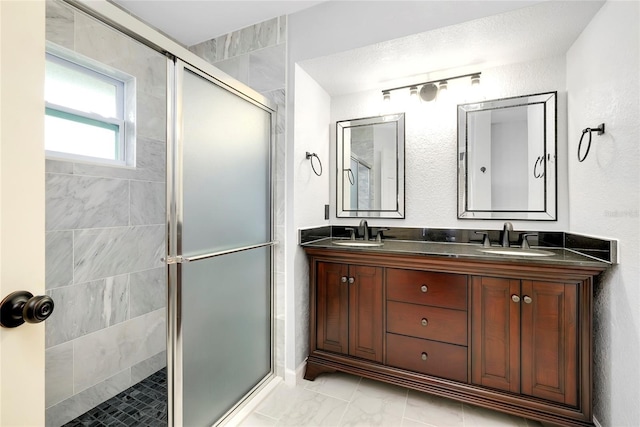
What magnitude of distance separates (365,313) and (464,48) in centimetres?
177

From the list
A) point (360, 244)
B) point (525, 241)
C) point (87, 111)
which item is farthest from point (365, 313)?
point (87, 111)

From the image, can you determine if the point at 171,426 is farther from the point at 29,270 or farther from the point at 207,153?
the point at 207,153

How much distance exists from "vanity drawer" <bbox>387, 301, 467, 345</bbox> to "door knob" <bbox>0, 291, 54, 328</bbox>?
157 cm

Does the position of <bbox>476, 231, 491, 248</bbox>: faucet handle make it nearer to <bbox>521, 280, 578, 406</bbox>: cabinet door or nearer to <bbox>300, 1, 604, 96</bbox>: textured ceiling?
<bbox>521, 280, 578, 406</bbox>: cabinet door

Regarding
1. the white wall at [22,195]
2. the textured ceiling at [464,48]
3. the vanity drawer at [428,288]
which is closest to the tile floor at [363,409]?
the vanity drawer at [428,288]

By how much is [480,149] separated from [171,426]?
2.42 meters

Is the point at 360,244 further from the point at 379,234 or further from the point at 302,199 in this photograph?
the point at 302,199

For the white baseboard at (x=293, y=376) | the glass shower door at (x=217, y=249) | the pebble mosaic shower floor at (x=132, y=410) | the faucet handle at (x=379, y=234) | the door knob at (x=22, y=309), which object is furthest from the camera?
the faucet handle at (x=379, y=234)

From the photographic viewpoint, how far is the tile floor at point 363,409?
5.06 ft

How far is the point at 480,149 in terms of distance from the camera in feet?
6.58

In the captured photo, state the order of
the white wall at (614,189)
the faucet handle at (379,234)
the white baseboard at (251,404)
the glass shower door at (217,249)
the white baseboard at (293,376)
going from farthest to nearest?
the faucet handle at (379,234)
the white baseboard at (293,376)
the white baseboard at (251,404)
the glass shower door at (217,249)
the white wall at (614,189)

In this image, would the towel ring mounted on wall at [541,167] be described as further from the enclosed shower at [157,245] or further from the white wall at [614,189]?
the enclosed shower at [157,245]

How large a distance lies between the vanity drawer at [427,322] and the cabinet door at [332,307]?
30 centimetres

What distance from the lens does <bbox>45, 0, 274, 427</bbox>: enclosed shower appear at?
1.30 meters
